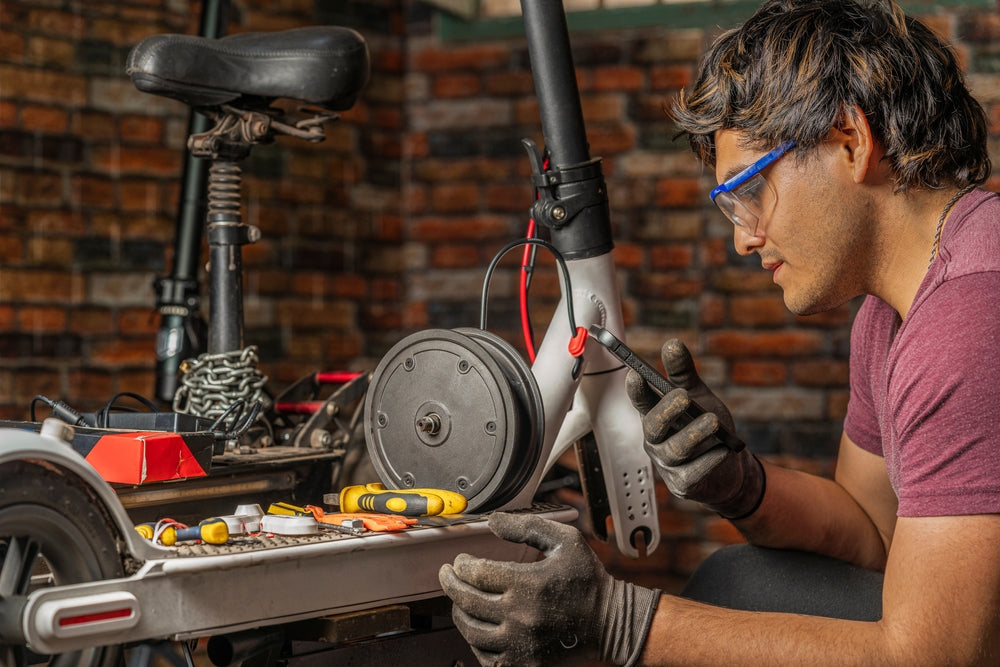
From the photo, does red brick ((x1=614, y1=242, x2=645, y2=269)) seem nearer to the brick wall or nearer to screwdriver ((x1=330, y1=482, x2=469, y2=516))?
the brick wall

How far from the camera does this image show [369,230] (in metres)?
3.07

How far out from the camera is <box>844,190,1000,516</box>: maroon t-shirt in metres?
1.08

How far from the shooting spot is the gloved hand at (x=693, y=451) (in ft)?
4.17

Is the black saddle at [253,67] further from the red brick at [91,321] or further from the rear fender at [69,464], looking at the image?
the red brick at [91,321]

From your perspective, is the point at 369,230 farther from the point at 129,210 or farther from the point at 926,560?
the point at 926,560

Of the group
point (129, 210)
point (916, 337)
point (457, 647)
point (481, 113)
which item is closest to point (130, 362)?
point (129, 210)

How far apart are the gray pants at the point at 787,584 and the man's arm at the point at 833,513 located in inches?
0.9

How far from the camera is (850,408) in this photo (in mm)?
1620

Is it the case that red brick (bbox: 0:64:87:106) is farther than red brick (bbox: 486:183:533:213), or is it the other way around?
red brick (bbox: 486:183:533:213)

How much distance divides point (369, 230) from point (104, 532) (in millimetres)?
2230

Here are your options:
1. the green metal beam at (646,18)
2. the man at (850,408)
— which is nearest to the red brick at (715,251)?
the green metal beam at (646,18)

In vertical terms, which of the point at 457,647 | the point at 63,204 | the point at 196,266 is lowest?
the point at 457,647

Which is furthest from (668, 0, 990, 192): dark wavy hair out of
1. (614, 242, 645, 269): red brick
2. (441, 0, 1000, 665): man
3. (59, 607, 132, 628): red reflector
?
(614, 242, 645, 269): red brick

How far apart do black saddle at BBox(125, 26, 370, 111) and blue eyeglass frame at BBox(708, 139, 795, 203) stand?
1.76 ft
